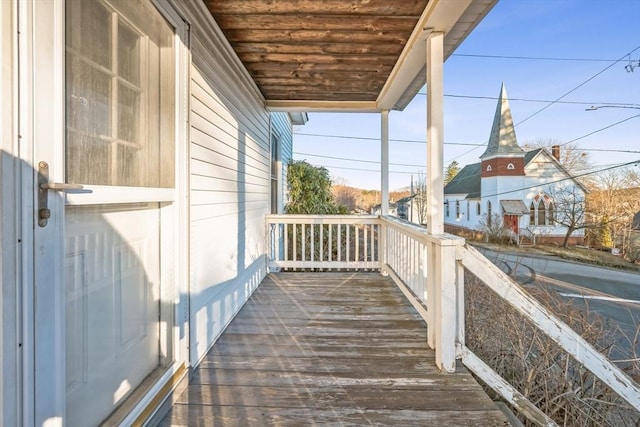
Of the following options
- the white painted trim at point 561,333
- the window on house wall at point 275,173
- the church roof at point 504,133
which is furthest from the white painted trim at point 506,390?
the church roof at point 504,133

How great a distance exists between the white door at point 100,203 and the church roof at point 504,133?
24.0 meters

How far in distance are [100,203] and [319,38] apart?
224cm

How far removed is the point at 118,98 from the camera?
143 cm

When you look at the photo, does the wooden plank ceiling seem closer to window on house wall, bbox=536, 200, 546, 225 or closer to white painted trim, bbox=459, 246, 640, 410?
white painted trim, bbox=459, 246, 640, 410

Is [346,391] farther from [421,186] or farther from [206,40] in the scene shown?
[421,186]

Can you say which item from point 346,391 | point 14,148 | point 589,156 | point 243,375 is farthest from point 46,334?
point 589,156

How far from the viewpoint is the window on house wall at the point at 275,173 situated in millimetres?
5727

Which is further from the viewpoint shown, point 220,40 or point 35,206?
point 220,40

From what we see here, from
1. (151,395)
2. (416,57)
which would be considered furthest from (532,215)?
(151,395)

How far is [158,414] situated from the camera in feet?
5.55

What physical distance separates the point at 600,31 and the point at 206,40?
21446 mm

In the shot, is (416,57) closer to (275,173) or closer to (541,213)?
(275,173)

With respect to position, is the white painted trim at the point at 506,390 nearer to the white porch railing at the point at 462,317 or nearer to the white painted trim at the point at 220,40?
the white porch railing at the point at 462,317

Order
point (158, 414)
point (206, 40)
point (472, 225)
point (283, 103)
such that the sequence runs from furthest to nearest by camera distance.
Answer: point (472, 225) < point (283, 103) < point (206, 40) < point (158, 414)
